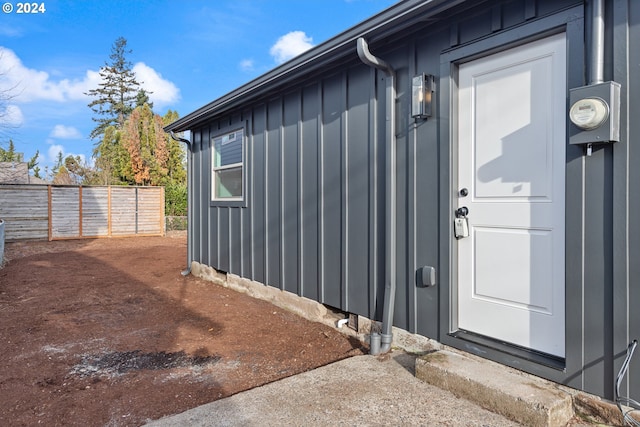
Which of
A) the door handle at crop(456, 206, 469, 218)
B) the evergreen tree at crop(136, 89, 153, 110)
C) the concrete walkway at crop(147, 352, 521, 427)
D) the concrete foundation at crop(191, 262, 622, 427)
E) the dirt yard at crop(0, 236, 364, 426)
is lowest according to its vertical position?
the dirt yard at crop(0, 236, 364, 426)

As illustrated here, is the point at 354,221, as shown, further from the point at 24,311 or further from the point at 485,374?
the point at 24,311

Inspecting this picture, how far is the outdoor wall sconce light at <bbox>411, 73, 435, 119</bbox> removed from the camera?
2.92 m

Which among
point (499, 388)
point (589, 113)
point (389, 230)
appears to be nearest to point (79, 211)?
point (389, 230)

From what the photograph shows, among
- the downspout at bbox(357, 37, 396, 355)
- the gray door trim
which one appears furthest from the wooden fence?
the gray door trim

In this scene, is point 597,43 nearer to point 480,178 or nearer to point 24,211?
point 480,178

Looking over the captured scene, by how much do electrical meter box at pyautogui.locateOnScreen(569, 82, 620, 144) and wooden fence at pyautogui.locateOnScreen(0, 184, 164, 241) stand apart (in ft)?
47.2

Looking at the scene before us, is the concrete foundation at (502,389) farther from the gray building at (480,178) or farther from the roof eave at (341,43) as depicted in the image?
the roof eave at (341,43)

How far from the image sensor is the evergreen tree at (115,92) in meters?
27.9

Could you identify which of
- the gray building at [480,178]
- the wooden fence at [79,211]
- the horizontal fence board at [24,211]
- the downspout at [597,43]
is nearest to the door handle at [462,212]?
the gray building at [480,178]

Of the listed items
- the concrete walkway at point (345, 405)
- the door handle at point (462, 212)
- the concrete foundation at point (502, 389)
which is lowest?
the concrete walkway at point (345, 405)

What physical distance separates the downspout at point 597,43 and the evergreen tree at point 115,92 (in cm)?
3059

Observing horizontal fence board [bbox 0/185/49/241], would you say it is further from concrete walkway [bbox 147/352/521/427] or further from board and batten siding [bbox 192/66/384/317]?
concrete walkway [bbox 147/352/521/427]

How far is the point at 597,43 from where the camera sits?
6.65 ft

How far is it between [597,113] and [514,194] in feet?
2.23
